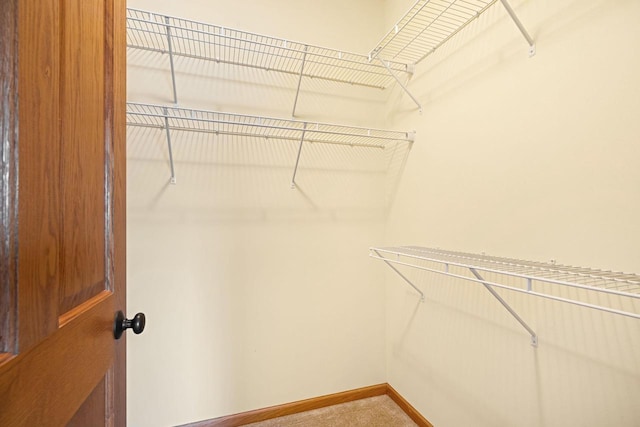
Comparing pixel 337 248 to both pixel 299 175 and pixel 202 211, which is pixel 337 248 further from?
pixel 202 211

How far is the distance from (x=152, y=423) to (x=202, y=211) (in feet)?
3.69

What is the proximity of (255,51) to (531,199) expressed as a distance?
4.67 feet

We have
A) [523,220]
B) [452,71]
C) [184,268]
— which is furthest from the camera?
[184,268]

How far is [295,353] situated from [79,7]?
1.76 m

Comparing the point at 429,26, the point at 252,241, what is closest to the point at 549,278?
the point at 429,26

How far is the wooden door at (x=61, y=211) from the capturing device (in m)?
0.32

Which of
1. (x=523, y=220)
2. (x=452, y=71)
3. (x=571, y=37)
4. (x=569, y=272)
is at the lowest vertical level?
(x=569, y=272)

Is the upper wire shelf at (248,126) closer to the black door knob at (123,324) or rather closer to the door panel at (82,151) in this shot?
the door panel at (82,151)

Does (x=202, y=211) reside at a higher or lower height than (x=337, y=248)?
higher

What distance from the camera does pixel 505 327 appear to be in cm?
114

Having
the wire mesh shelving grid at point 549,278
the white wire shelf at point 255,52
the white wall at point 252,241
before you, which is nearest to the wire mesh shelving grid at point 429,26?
the white wire shelf at point 255,52

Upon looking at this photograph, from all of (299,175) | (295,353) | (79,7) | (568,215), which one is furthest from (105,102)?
(295,353)

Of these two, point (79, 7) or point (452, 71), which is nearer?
point (79, 7)

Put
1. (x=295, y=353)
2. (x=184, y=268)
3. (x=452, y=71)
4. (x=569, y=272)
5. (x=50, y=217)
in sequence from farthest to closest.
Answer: (x=295, y=353), (x=184, y=268), (x=452, y=71), (x=569, y=272), (x=50, y=217)
